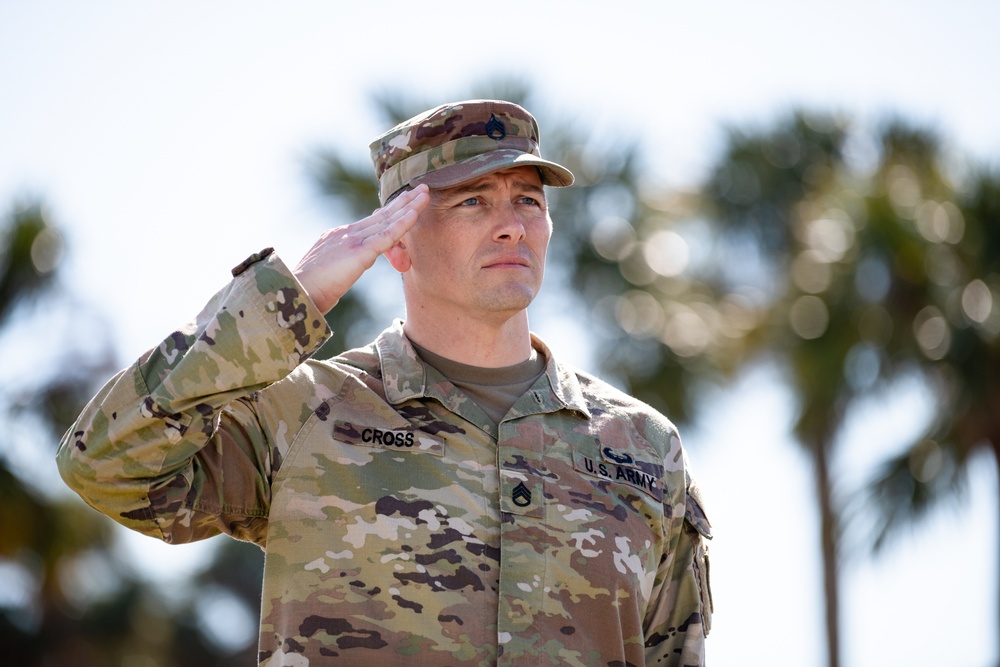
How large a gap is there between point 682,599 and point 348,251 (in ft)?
4.77

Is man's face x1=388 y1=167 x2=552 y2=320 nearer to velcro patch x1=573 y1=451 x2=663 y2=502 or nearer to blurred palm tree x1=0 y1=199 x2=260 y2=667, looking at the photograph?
velcro patch x1=573 y1=451 x2=663 y2=502

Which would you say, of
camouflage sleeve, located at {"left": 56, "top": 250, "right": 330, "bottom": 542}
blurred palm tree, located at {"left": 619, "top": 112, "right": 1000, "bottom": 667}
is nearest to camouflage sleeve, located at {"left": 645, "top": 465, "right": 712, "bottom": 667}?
camouflage sleeve, located at {"left": 56, "top": 250, "right": 330, "bottom": 542}

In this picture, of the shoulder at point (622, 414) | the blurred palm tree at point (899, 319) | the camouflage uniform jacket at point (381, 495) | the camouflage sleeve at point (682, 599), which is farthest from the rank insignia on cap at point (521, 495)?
the blurred palm tree at point (899, 319)

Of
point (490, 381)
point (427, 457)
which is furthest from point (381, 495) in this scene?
point (490, 381)

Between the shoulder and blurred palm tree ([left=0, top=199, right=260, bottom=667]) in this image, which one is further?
blurred palm tree ([left=0, top=199, right=260, bottom=667])

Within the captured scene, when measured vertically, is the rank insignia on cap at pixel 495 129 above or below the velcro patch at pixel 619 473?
above

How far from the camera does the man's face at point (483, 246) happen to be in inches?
163

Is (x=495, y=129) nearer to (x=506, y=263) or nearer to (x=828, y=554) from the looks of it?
(x=506, y=263)

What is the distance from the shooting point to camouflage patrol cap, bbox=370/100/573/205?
13.8ft

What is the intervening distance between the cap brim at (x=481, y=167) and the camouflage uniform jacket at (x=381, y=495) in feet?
1.69

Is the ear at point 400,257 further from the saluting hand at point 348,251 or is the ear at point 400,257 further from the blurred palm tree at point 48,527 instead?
the blurred palm tree at point 48,527

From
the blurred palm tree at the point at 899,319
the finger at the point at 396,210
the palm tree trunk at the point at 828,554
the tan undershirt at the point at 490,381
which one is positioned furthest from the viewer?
the palm tree trunk at the point at 828,554

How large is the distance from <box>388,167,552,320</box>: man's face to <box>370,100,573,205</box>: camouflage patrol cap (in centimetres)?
6

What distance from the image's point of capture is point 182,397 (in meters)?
3.50
